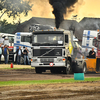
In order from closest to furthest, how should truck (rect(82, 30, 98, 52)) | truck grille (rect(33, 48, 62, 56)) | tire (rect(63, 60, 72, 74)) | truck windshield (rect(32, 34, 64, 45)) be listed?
1. truck windshield (rect(32, 34, 64, 45))
2. truck grille (rect(33, 48, 62, 56))
3. tire (rect(63, 60, 72, 74))
4. truck (rect(82, 30, 98, 52))

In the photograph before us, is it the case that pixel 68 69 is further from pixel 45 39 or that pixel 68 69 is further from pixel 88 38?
pixel 88 38

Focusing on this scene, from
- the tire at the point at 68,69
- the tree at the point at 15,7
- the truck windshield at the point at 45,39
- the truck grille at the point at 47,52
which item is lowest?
the tire at the point at 68,69

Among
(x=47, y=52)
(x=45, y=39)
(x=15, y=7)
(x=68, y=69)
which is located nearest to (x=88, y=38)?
(x=68, y=69)

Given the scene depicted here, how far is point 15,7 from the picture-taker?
52.8 metres

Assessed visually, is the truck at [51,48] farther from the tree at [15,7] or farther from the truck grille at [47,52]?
the tree at [15,7]

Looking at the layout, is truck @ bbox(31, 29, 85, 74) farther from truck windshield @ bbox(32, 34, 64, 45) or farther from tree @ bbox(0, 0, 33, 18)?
tree @ bbox(0, 0, 33, 18)

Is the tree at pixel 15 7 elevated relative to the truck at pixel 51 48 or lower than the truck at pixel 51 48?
elevated

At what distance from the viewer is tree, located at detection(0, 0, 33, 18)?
171 ft

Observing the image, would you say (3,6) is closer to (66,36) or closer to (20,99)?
(66,36)

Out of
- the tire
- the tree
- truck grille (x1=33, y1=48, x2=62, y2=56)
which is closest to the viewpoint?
truck grille (x1=33, y1=48, x2=62, y2=56)

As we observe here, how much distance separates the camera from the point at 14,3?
5209 centimetres

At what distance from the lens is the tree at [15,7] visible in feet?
171

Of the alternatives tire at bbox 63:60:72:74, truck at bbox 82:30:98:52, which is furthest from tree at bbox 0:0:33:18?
tire at bbox 63:60:72:74

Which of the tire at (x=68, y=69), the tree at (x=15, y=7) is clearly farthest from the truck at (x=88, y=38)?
the tree at (x=15, y=7)
